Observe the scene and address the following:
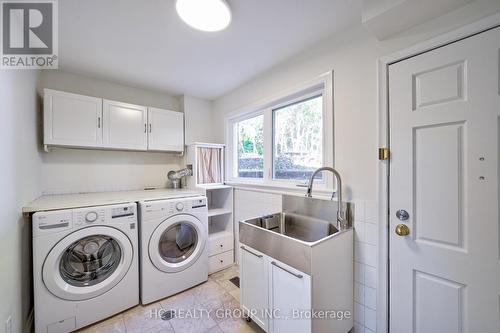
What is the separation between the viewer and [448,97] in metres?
1.10

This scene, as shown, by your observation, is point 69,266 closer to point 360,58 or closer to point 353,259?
point 353,259

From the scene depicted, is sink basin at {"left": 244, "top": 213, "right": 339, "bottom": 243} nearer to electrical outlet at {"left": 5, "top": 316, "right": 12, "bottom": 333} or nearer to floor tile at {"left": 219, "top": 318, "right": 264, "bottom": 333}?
floor tile at {"left": 219, "top": 318, "right": 264, "bottom": 333}

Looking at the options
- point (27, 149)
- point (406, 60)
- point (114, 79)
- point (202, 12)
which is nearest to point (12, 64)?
point (27, 149)

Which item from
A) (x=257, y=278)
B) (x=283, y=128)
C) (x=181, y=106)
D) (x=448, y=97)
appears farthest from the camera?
(x=181, y=106)

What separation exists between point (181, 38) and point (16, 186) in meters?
1.59

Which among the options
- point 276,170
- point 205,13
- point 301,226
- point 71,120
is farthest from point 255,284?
point 71,120

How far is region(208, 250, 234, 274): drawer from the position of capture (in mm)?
2426

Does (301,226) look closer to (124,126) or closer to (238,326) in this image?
(238,326)

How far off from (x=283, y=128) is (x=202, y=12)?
1238 mm

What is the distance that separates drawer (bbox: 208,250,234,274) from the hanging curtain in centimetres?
95

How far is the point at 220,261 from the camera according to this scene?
2.52 m

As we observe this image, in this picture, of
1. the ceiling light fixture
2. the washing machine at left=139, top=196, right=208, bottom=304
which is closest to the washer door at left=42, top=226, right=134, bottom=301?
the washing machine at left=139, top=196, right=208, bottom=304

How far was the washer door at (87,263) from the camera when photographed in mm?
1531

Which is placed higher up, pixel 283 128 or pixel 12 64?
pixel 12 64
